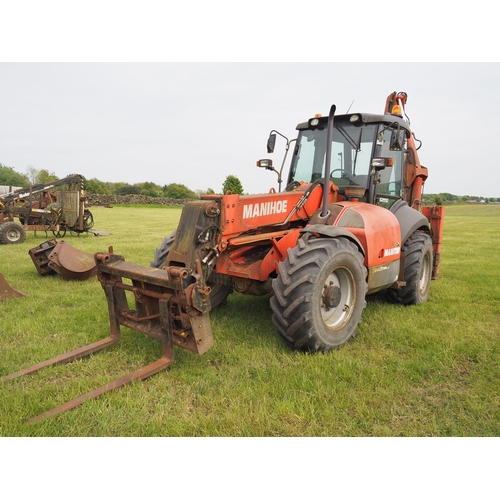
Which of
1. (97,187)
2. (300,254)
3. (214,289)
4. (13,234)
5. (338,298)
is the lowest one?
Result: (13,234)

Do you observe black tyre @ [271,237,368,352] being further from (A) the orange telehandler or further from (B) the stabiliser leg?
(B) the stabiliser leg

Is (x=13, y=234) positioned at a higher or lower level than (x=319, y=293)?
lower

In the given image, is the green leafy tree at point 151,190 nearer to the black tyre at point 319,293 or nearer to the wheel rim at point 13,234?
the wheel rim at point 13,234

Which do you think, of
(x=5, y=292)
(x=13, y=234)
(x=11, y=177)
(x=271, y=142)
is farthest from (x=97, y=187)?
(x=271, y=142)

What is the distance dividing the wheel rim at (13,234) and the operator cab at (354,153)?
11211 millimetres

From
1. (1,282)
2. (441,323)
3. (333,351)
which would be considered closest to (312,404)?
(333,351)

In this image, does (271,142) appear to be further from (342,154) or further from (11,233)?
(11,233)

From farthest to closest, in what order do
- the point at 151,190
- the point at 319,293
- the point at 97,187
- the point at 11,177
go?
the point at 11,177
the point at 97,187
the point at 151,190
the point at 319,293

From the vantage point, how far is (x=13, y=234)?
45.6 ft

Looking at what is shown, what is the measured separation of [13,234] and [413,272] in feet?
41.9

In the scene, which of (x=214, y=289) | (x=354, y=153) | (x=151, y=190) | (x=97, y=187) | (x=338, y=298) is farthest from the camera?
Answer: (x=97, y=187)

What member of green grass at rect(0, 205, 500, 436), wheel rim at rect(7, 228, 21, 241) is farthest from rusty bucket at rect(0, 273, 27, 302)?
wheel rim at rect(7, 228, 21, 241)

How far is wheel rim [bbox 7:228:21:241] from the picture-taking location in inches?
543

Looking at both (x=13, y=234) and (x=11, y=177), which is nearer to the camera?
(x=13, y=234)
